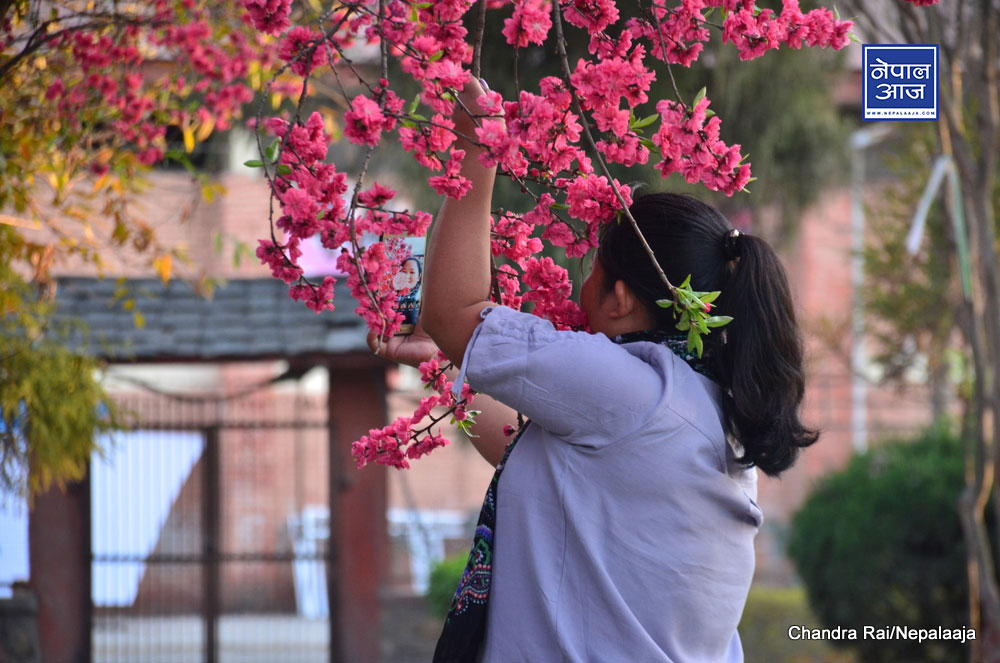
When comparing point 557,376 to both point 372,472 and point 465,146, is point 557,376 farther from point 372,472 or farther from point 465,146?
point 372,472

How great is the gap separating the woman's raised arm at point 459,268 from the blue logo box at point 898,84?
1.68m

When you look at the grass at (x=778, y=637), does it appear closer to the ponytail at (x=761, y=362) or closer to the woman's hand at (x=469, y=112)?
the ponytail at (x=761, y=362)

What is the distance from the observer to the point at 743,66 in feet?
19.6

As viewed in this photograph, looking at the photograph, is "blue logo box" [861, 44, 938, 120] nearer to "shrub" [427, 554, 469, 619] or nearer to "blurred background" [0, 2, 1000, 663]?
"blurred background" [0, 2, 1000, 663]

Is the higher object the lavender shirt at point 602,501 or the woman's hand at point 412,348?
the woman's hand at point 412,348

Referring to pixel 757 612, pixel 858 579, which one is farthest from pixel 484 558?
pixel 757 612

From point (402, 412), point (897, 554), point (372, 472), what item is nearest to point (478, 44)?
point (372, 472)

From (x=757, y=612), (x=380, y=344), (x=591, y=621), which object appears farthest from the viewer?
(x=757, y=612)

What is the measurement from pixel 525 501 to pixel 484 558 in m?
0.10

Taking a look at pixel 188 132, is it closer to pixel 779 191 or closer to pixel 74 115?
pixel 74 115

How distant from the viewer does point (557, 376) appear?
1381mm

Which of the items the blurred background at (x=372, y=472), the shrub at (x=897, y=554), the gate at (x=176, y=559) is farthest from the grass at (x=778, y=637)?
the gate at (x=176, y=559)

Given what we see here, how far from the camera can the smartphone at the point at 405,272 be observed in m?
1.69

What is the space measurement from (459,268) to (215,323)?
5.46 meters
